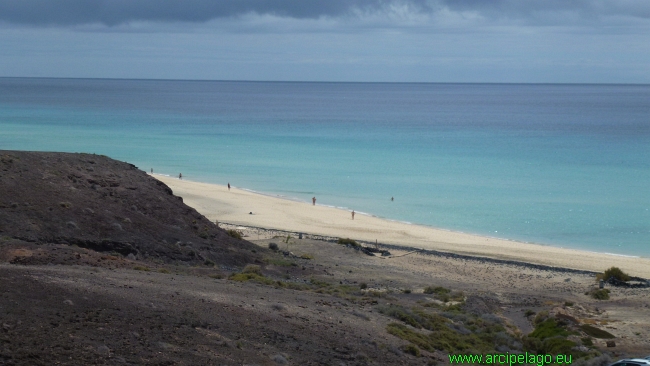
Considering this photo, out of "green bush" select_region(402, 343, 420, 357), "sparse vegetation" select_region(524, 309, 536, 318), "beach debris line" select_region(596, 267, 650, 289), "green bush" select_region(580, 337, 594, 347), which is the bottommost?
"green bush" select_region(402, 343, 420, 357)

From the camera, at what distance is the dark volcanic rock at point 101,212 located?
891 inches

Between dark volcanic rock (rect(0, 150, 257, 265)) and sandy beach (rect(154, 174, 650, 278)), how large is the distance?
11.9 m

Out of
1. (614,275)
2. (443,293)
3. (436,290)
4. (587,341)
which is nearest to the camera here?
(587,341)

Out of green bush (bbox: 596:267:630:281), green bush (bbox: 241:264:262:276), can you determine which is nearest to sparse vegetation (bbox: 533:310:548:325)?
green bush (bbox: 241:264:262:276)

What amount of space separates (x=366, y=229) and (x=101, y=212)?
754 inches

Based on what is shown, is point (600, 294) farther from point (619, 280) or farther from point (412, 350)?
point (412, 350)

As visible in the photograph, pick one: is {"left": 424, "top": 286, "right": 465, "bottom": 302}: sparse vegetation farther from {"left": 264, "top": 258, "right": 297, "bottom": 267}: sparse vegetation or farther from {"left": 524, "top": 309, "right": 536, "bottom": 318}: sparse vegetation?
{"left": 264, "top": 258, "right": 297, "bottom": 267}: sparse vegetation

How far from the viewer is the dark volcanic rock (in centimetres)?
2264

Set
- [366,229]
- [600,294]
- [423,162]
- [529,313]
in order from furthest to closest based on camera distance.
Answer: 1. [423,162]
2. [366,229]
3. [600,294]
4. [529,313]

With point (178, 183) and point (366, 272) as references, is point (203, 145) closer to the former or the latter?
point (178, 183)

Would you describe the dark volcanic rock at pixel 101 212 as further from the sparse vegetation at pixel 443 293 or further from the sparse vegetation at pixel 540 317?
the sparse vegetation at pixel 540 317

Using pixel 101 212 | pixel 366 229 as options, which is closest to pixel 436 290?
pixel 101 212

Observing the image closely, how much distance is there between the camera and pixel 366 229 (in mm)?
41000

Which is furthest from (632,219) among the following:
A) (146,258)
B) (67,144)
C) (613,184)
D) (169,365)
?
(67,144)
